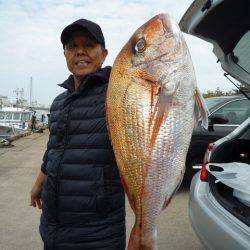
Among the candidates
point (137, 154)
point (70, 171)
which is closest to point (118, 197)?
point (70, 171)

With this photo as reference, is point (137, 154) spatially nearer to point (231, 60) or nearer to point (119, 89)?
point (119, 89)

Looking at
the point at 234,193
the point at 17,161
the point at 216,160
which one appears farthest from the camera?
the point at 17,161

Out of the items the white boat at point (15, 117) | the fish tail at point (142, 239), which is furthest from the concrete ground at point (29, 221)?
the white boat at point (15, 117)

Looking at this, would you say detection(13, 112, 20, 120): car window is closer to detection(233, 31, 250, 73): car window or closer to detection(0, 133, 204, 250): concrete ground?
detection(0, 133, 204, 250): concrete ground

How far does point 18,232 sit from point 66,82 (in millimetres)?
2909

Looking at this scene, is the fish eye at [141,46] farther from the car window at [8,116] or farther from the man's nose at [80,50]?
the car window at [8,116]

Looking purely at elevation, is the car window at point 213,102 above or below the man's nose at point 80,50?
below

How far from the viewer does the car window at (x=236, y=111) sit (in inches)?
258

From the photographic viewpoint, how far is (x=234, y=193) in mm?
3346

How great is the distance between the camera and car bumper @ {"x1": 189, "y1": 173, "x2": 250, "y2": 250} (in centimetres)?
275

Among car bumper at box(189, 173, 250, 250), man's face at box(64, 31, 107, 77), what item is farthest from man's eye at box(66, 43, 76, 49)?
car bumper at box(189, 173, 250, 250)

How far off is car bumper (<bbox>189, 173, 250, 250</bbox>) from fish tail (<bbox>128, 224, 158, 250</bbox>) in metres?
1.10

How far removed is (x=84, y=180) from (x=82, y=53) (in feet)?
2.35

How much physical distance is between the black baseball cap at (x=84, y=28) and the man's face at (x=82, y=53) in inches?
1.0
